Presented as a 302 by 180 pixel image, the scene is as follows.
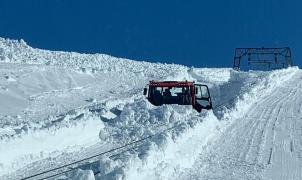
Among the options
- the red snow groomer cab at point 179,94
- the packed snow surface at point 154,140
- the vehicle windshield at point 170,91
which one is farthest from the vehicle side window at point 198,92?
the packed snow surface at point 154,140

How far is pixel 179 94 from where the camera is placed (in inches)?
874

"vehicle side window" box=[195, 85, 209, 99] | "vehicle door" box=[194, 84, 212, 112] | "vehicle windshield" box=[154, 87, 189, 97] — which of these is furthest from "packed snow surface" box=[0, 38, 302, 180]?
"vehicle windshield" box=[154, 87, 189, 97]

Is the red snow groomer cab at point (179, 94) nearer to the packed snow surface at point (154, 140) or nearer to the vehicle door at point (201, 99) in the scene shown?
the vehicle door at point (201, 99)

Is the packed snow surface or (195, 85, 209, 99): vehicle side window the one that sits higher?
(195, 85, 209, 99): vehicle side window

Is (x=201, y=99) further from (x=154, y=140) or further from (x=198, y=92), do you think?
(x=154, y=140)

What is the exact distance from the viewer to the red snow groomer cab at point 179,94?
2187 centimetres

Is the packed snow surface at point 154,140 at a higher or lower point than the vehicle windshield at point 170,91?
lower

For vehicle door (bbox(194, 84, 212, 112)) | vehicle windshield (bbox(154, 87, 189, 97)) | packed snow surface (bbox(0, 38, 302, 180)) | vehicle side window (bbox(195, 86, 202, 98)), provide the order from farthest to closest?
vehicle windshield (bbox(154, 87, 189, 97))
vehicle side window (bbox(195, 86, 202, 98))
vehicle door (bbox(194, 84, 212, 112))
packed snow surface (bbox(0, 38, 302, 180))

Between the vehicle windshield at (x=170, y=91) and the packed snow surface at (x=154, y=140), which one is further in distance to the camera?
the vehicle windshield at (x=170, y=91)

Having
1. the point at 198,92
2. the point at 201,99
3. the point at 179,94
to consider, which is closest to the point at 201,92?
the point at 198,92

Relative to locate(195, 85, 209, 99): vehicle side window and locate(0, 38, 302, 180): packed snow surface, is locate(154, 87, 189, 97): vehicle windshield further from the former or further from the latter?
locate(0, 38, 302, 180): packed snow surface

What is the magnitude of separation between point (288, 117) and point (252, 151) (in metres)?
6.99

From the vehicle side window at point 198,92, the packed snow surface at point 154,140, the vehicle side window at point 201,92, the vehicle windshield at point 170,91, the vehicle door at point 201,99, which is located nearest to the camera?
the packed snow surface at point 154,140

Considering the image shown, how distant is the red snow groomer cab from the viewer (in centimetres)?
2187
